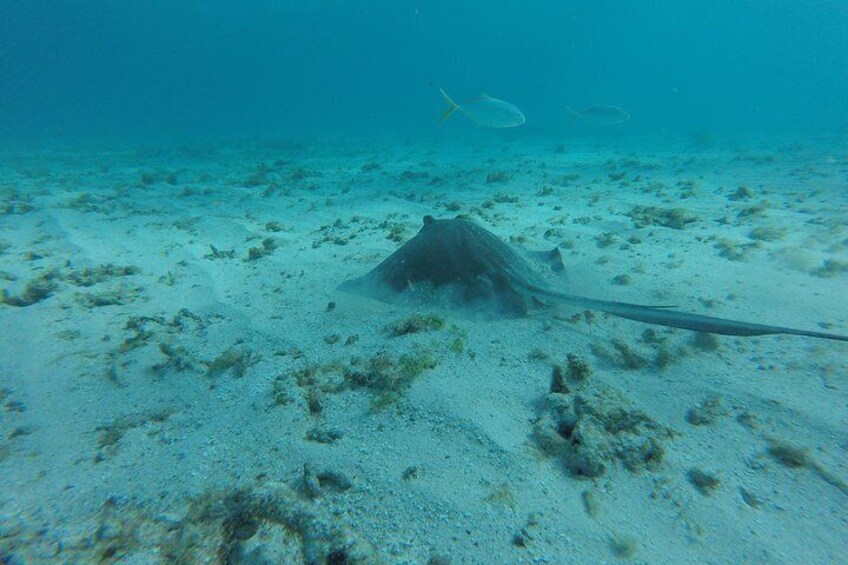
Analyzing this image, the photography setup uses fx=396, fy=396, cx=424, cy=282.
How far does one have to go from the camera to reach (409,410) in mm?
3115

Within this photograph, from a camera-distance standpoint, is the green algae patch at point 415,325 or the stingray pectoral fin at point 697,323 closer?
the stingray pectoral fin at point 697,323

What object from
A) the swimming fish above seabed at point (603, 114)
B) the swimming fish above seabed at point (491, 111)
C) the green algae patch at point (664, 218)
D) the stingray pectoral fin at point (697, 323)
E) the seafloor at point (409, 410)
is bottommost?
the seafloor at point (409, 410)

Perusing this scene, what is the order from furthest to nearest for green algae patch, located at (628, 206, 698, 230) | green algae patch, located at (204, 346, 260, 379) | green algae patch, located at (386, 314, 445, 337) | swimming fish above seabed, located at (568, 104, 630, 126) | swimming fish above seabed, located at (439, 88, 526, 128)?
swimming fish above seabed, located at (568, 104, 630, 126)
swimming fish above seabed, located at (439, 88, 526, 128)
green algae patch, located at (628, 206, 698, 230)
green algae patch, located at (386, 314, 445, 337)
green algae patch, located at (204, 346, 260, 379)

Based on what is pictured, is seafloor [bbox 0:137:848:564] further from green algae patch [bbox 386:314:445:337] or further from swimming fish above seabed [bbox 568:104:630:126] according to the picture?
swimming fish above seabed [bbox 568:104:630:126]

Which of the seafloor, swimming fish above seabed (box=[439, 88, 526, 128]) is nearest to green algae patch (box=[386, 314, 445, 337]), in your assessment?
the seafloor

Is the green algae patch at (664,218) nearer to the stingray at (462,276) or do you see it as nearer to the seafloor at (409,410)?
the seafloor at (409,410)

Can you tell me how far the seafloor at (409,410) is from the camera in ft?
7.29

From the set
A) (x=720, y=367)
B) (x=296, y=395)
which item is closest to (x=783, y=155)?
(x=720, y=367)

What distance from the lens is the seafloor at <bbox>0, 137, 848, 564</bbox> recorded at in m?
2.22

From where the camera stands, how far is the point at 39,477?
2.72m

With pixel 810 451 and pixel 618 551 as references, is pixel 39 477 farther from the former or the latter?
pixel 810 451

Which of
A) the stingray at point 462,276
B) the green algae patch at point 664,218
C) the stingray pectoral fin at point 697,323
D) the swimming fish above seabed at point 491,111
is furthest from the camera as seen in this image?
the swimming fish above seabed at point 491,111

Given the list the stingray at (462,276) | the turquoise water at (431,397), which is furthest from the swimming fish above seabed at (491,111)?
the stingray at (462,276)

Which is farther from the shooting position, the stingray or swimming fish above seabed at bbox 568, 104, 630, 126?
swimming fish above seabed at bbox 568, 104, 630, 126
